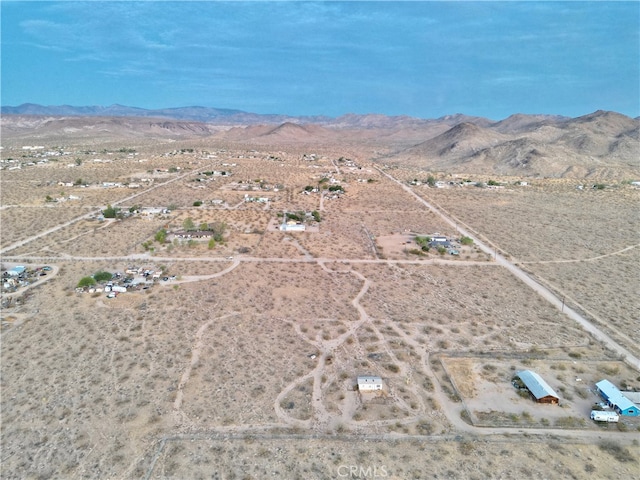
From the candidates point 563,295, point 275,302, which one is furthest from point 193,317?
point 563,295

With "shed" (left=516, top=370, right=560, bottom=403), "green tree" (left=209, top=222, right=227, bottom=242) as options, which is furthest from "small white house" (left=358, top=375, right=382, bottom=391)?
"green tree" (left=209, top=222, right=227, bottom=242)

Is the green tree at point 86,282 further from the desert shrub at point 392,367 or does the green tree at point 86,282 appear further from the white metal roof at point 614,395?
the white metal roof at point 614,395

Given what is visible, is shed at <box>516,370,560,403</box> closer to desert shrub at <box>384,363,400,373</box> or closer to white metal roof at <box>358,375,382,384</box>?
desert shrub at <box>384,363,400,373</box>

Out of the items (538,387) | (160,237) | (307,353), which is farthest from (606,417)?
(160,237)

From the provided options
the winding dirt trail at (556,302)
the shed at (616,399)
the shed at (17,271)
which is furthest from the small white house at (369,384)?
the shed at (17,271)

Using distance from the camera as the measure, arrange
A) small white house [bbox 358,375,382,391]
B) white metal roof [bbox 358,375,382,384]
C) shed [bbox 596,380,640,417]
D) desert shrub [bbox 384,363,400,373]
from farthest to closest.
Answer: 1. desert shrub [bbox 384,363,400,373]
2. white metal roof [bbox 358,375,382,384]
3. small white house [bbox 358,375,382,391]
4. shed [bbox 596,380,640,417]

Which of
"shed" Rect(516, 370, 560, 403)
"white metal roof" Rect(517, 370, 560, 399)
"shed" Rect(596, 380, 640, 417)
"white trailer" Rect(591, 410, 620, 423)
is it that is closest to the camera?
"white trailer" Rect(591, 410, 620, 423)

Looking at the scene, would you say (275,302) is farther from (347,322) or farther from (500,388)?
(500,388)
